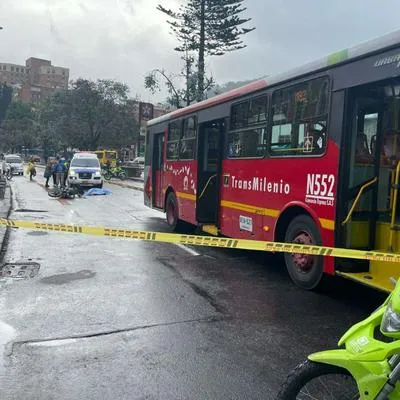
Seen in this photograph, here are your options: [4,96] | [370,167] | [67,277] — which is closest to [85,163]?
[67,277]

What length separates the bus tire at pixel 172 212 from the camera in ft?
39.2

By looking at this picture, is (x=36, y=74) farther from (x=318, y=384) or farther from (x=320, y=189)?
(x=318, y=384)

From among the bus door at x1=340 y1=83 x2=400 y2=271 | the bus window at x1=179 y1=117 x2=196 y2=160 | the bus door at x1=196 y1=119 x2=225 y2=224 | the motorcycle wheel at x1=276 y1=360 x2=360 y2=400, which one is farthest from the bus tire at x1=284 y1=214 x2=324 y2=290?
the bus window at x1=179 y1=117 x2=196 y2=160

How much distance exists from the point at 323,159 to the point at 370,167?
56 centimetres

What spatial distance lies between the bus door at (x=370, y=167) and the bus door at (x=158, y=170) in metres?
7.63

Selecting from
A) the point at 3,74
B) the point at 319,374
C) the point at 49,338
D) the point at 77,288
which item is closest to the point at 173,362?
the point at 49,338

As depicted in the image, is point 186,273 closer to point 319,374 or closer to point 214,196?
point 214,196

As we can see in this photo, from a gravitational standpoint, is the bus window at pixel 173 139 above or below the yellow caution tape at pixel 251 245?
above

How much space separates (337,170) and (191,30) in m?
31.0

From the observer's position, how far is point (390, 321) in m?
2.45

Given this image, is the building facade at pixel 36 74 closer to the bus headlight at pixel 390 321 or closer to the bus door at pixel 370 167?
the bus door at pixel 370 167

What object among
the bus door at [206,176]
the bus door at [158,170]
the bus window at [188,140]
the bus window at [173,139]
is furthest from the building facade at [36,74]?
the bus door at [206,176]

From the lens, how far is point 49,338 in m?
4.87

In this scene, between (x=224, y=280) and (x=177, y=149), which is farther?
(x=177, y=149)
